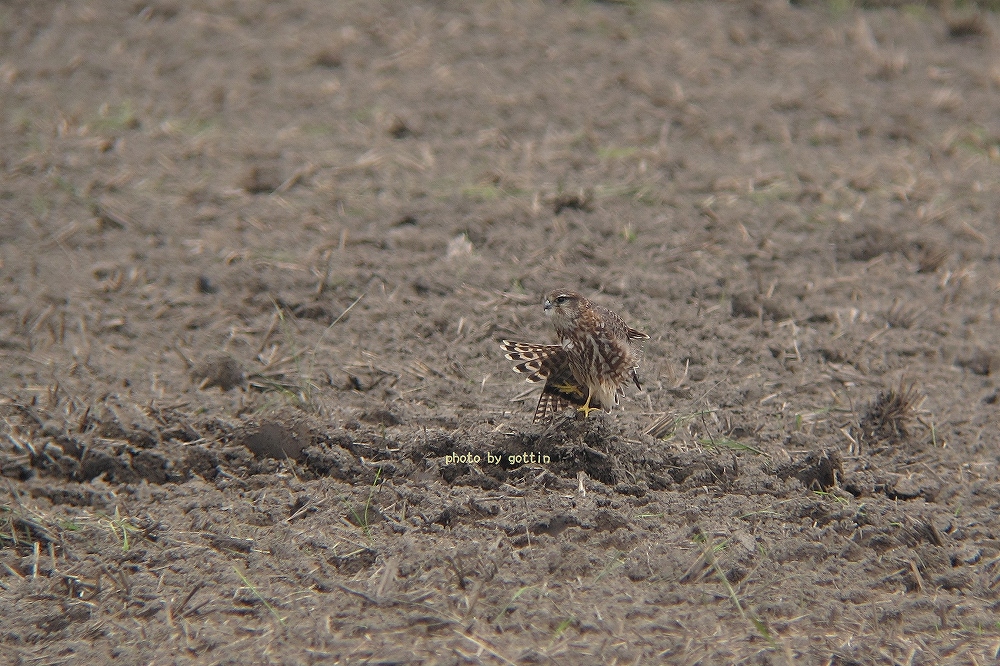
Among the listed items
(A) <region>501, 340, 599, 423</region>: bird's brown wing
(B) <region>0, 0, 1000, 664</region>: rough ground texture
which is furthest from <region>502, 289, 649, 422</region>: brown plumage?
(B) <region>0, 0, 1000, 664</region>: rough ground texture

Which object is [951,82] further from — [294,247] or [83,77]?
[83,77]

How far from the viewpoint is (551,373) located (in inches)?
157

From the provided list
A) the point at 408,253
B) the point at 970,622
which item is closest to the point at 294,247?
the point at 408,253

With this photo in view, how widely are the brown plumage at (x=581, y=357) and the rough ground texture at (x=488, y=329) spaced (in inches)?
6.4

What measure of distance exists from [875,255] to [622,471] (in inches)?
95.0

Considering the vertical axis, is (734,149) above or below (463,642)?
above

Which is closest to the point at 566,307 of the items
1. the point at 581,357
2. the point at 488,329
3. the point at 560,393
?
the point at 581,357

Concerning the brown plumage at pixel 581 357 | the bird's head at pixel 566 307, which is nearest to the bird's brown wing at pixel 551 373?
the brown plumage at pixel 581 357

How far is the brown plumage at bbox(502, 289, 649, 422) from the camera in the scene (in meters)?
3.82

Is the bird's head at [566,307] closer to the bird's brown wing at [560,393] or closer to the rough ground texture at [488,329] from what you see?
the bird's brown wing at [560,393]

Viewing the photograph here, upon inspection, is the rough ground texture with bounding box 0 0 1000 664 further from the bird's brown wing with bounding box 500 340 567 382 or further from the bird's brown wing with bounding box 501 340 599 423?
the bird's brown wing with bounding box 500 340 567 382

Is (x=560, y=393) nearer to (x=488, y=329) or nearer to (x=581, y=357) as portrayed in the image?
(x=581, y=357)

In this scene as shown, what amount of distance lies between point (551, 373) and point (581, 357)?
0.19 m

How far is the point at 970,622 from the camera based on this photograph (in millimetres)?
3264
